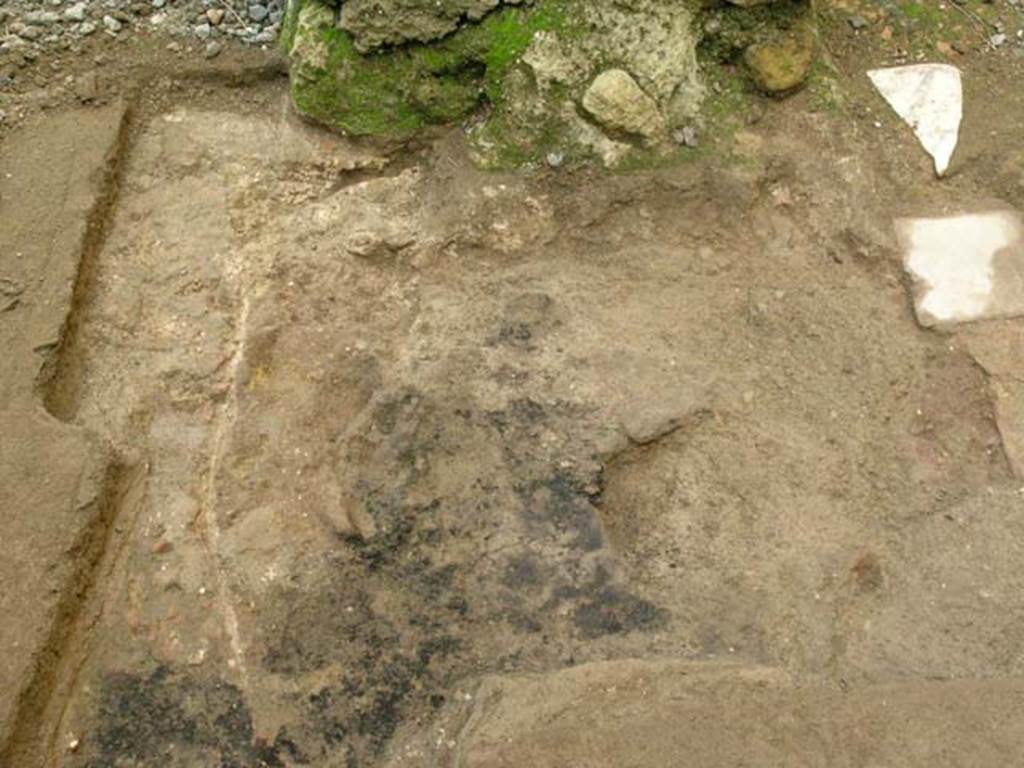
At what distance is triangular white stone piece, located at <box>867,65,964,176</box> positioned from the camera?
3.54m

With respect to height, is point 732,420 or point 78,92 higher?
point 78,92

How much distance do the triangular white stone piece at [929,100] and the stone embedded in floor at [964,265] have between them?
227 millimetres

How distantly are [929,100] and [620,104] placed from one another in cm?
108

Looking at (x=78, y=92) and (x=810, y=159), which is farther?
(x=78, y=92)

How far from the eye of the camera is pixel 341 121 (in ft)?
11.6

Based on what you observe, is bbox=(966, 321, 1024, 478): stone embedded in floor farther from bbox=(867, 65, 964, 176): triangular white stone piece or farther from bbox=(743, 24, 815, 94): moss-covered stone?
bbox=(743, 24, 815, 94): moss-covered stone

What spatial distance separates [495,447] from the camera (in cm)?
296

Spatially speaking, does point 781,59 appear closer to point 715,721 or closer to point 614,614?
point 614,614

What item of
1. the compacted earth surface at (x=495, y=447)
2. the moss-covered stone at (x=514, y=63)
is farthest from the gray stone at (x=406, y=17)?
the compacted earth surface at (x=495, y=447)

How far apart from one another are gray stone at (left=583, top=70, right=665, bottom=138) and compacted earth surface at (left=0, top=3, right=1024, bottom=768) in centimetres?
15

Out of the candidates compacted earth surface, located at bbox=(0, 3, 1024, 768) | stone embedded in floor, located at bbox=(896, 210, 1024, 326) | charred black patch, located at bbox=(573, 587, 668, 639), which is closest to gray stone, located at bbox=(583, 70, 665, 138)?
compacted earth surface, located at bbox=(0, 3, 1024, 768)

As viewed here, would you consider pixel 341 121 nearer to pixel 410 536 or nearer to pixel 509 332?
pixel 509 332

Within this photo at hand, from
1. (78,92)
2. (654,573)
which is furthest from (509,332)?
(78,92)

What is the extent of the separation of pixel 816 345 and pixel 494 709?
1359 mm
